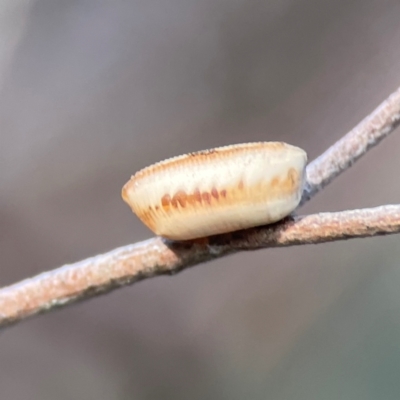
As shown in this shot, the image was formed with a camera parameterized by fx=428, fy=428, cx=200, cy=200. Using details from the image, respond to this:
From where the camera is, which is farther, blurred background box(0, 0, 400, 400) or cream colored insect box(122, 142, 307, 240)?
blurred background box(0, 0, 400, 400)

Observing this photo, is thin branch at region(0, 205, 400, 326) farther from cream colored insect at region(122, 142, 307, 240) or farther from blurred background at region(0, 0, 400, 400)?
blurred background at region(0, 0, 400, 400)

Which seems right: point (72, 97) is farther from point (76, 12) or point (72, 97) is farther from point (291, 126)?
point (291, 126)

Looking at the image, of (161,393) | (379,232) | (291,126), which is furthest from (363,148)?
(161,393)

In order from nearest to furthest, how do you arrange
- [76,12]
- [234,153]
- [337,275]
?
1. [234,153]
2. [76,12]
3. [337,275]

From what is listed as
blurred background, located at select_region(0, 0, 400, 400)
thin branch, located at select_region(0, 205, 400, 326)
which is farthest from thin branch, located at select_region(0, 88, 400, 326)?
blurred background, located at select_region(0, 0, 400, 400)

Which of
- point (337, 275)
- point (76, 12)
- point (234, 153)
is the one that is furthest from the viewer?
point (337, 275)

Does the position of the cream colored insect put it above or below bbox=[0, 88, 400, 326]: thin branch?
above
